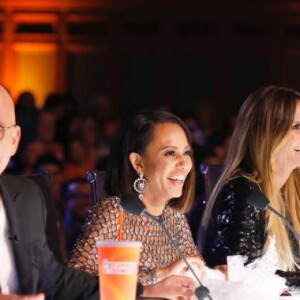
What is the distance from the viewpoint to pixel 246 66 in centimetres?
1310

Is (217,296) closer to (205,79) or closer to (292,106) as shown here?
(292,106)

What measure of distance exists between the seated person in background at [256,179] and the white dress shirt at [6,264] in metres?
1.49

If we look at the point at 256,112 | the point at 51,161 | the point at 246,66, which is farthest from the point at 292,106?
Answer: the point at 246,66

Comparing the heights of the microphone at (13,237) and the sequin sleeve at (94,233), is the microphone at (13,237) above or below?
above

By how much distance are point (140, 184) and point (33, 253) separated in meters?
1.02

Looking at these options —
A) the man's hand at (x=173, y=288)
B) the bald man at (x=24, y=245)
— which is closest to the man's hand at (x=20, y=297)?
the bald man at (x=24, y=245)

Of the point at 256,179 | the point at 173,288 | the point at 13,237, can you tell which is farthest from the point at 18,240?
the point at 256,179

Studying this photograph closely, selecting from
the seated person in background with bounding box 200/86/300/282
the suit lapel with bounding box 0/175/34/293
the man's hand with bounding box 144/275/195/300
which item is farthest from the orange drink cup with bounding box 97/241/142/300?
the seated person in background with bounding box 200/86/300/282

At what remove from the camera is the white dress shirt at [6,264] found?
12.7 feet

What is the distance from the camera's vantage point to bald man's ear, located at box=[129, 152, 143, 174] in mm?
4891

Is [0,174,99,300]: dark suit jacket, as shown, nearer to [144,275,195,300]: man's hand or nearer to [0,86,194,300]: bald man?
[0,86,194,300]: bald man

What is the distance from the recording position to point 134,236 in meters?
4.85

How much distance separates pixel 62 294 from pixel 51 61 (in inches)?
369

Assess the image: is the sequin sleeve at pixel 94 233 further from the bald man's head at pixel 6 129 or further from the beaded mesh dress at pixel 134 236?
the bald man's head at pixel 6 129
